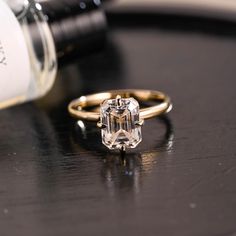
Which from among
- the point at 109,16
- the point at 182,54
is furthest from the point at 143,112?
the point at 109,16

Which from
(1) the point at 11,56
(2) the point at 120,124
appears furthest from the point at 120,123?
(1) the point at 11,56

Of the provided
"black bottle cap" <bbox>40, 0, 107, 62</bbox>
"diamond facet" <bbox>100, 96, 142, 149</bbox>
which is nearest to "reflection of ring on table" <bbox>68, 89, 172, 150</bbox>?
"diamond facet" <bbox>100, 96, 142, 149</bbox>

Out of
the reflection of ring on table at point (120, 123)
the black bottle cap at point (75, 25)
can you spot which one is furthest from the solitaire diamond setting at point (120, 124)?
the black bottle cap at point (75, 25)

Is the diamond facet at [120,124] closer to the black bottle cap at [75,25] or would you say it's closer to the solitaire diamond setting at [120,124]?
the solitaire diamond setting at [120,124]

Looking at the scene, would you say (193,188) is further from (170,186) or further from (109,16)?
(109,16)

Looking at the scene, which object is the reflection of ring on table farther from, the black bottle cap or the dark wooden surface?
the black bottle cap

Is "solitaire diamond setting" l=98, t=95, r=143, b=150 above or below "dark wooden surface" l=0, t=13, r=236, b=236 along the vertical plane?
above

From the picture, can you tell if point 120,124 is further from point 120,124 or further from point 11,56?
point 11,56
